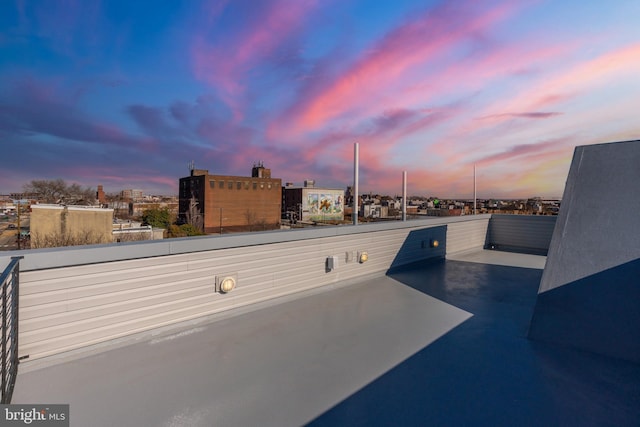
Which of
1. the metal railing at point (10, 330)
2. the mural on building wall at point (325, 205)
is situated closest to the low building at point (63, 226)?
the metal railing at point (10, 330)

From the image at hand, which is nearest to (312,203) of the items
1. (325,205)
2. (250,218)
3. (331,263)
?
(325,205)

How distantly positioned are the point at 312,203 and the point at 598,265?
5315cm

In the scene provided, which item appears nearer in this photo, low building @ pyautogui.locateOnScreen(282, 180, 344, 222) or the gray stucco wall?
the gray stucco wall

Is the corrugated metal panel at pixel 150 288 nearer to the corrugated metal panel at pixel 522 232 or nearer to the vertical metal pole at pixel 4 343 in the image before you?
the vertical metal pole at pixel 4 343

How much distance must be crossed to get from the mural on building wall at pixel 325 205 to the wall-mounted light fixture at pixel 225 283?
51.4 m

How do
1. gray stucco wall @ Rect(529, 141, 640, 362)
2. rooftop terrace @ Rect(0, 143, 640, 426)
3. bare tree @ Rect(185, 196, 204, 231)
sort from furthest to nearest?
bare tree @ Rect(185, 196, 204, 231) → gray stucco wall @ Rect(529, 141, 640, 362) → rooftop terrace @ Rect(0, 143, 640, 426)

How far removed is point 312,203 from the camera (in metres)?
56.2

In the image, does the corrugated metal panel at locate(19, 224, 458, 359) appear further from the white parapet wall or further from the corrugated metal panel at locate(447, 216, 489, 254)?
the corrugated metal panel at locate(447, 216, 489, 254)

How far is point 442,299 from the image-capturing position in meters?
4.88

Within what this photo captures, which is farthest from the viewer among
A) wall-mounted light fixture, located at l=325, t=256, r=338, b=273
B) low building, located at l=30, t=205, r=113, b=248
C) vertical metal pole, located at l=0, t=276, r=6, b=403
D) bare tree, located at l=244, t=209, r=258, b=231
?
bare tree, located at l=244, t=209, r=258, b=231

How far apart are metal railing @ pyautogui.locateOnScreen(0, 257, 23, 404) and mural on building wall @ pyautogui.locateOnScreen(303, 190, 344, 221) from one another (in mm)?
52772

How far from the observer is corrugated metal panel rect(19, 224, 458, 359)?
2.70 metres

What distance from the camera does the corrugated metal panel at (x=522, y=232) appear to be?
9125 millimetres

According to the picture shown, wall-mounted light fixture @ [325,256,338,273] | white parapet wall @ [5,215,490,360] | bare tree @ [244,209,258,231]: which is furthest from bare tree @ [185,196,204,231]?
white parapet wall @ [5,215,490,360]
